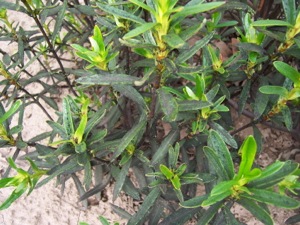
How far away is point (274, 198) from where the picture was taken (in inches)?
38.7

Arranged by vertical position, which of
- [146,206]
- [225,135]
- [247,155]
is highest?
[247,155]

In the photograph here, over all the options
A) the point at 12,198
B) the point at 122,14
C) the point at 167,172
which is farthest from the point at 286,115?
the point at 12,198

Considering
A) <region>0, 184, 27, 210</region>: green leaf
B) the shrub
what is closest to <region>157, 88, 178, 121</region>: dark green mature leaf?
the shrub

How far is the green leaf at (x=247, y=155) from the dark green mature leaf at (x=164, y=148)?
0.41m

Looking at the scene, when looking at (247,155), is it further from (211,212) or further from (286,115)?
(286,115)

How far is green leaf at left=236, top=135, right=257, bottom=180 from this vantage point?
96 centimetres

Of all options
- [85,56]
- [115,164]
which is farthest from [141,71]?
[85,56]

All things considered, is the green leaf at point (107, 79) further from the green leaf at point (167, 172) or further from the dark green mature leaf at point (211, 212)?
the dark green mature leaf at point (211, 212)

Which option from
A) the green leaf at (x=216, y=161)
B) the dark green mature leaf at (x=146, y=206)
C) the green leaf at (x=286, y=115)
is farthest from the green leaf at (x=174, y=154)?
the green leaf at (x=286, y=115)

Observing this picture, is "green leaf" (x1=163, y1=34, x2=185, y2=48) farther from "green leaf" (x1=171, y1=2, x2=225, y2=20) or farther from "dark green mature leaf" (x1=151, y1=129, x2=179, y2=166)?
"dark green mature leaf" (x1=151, y1=129, x2=179, y2=166)

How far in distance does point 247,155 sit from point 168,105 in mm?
255

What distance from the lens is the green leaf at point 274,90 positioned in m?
1.25

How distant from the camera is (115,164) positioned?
1.64m

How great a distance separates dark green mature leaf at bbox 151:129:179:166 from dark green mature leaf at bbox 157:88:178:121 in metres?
0.30
